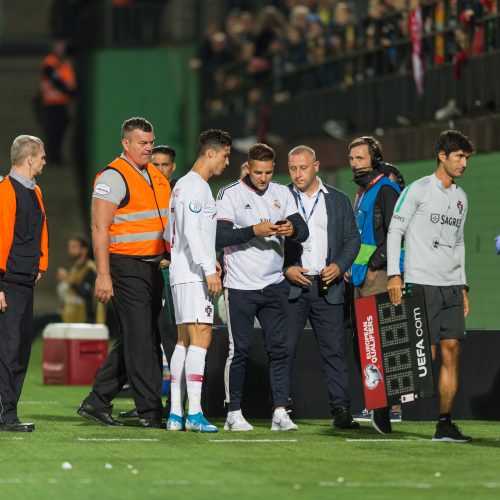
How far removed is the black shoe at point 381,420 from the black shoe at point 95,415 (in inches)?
74.4

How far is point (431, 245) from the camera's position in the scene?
12.2m

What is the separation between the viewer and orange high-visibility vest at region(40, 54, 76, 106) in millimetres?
32375

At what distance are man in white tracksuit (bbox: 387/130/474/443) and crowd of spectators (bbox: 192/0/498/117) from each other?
19.9 ft

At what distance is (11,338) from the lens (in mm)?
12383

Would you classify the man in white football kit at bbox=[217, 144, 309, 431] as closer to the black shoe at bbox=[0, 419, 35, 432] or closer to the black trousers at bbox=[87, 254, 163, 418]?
the black trousers at bbox=[87, 254, 163, 418]

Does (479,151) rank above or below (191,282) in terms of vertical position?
above

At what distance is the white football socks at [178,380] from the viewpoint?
12.7 m

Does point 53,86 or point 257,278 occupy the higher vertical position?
point 53,86

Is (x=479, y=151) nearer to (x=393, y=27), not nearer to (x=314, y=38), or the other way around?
(x=393, y=27)

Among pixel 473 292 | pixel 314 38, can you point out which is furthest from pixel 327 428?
pixel 314 38

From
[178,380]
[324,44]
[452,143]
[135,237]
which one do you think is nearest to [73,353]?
[135,237]

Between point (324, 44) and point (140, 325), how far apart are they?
12.0 meters

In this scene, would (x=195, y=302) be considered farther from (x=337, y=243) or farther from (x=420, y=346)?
(x=420, y=346)

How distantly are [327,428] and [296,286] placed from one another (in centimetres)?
Answer: 107
